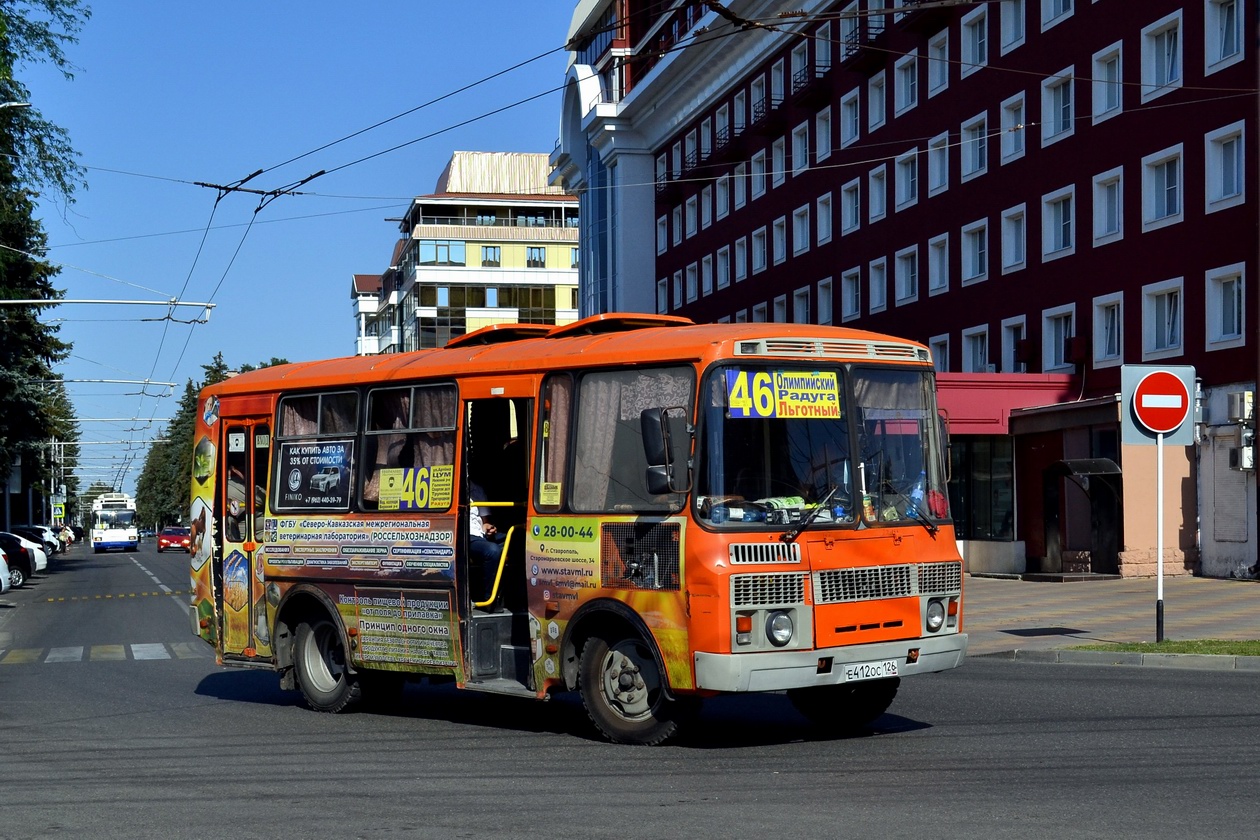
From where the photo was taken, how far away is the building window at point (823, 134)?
2138 inches

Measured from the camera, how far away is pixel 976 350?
4541 cm

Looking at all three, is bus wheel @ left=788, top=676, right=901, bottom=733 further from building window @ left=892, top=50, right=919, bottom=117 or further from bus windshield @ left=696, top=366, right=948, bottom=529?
building window @ left=892, top=50, right=919, bottom=117

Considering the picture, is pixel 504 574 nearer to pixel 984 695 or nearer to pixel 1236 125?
pixel 984 695

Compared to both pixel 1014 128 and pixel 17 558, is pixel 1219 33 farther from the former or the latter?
pixel 17 558

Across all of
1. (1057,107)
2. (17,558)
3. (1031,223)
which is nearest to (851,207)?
(1031,223)

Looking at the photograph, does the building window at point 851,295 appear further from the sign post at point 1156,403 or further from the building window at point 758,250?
the sign post at point 1156,403

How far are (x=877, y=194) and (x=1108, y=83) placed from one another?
13.6m

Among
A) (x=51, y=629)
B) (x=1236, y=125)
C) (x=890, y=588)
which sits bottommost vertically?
(x=51, y=629)

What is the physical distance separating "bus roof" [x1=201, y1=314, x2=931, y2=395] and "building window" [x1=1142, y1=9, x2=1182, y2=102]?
2639 centimetres

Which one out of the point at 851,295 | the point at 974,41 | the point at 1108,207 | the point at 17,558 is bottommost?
the point at 17,558

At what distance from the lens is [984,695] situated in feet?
45.0

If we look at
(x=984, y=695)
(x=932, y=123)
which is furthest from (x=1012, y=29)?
(x=984, y=695)

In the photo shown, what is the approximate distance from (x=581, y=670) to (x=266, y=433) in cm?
462

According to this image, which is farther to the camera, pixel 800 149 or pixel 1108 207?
pixel 800 149
